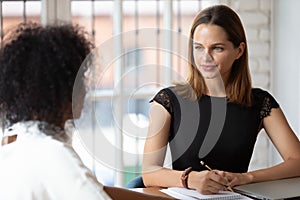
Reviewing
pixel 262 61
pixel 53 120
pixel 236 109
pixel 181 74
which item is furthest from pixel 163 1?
pixel 53 120

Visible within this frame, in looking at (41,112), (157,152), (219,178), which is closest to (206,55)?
(157,152)

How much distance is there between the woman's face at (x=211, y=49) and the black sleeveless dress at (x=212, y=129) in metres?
0.13

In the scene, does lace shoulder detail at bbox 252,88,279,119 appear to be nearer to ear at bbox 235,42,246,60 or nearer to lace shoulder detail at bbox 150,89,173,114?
ear at bbox 235,42,246,60

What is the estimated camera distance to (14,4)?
2990mm

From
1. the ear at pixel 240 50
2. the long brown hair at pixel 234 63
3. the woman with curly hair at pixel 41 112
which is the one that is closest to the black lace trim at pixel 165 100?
the long brown hair at pixel 234 63

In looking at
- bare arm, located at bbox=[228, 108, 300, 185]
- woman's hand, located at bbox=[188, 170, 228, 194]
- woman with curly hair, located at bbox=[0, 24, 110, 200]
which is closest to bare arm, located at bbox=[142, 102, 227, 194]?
woman's hand, located at bbox=[188, 170, 228, 194]

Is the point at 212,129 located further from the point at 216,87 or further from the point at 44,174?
the point at 44,174

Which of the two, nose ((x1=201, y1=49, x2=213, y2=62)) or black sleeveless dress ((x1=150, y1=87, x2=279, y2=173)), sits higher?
nose ((x1=201, y1=49, x2=213, y2=62))

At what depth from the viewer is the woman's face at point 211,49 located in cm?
214

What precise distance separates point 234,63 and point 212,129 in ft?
0.90

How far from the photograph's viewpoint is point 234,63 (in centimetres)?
227

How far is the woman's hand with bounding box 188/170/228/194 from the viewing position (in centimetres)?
176

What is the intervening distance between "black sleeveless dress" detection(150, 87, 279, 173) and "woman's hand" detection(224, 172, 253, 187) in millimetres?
235

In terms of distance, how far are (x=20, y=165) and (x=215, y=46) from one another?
119cm
